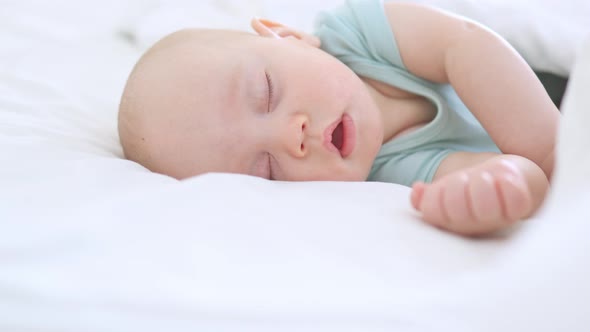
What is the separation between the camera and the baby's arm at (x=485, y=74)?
945 millimetres

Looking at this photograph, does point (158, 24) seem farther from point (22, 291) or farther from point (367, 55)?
point (22, 291)

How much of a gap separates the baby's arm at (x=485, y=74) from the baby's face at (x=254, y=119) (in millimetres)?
194

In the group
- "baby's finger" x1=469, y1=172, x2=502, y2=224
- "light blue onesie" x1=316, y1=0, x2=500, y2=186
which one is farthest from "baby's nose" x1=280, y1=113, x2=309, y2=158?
"baby's finger" x1=469, y1=172, x2=502, y2=224

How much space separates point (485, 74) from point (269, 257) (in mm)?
624

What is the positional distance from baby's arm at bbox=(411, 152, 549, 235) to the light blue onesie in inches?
16.2

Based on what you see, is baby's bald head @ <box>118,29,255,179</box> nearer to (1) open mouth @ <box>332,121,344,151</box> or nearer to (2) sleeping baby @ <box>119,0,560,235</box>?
(2) sleeping baby @ <box>119,0,560,235</box>

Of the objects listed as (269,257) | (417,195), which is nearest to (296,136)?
(417,195)

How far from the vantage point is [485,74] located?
1.01m

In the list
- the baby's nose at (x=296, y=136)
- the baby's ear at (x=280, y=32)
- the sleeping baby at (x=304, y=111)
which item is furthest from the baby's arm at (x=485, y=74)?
the baby's nose at (x=296, y=136)

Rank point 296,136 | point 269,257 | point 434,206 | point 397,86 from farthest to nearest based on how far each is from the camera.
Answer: point 397,86 → point 296,136 → point 434,206 → point 269,257

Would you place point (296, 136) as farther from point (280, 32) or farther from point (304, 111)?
point (280, 32)

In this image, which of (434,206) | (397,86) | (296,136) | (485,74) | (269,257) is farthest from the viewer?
(397,86)

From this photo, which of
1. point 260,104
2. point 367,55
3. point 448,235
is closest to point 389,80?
point 367,55

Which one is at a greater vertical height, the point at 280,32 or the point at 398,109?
the point at 280,32
